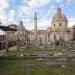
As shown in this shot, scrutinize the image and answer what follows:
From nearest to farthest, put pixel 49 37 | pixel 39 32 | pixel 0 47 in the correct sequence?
1. pixel 0 47
2. pixel 49 37
3. pixel 39 32

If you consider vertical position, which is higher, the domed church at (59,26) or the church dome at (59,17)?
the church dome at (59,17)

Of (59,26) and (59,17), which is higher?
(59,17)

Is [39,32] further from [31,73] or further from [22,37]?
[31,73]

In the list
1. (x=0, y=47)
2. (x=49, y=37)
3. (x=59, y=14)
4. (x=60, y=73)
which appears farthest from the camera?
(x=49, y=37)

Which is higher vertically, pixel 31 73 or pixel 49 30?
pixel 49 30

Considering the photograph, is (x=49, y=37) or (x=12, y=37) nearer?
(x=49, y=37)

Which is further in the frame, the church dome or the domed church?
the domed church

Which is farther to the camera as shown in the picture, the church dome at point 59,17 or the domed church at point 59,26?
the domed church at point 59,26

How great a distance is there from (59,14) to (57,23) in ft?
16.5

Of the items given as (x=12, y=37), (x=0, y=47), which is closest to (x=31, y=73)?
(x=0, y=47)

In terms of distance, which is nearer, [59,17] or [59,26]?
[59,17]

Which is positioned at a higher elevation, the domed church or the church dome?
the church dome

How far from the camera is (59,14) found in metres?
152

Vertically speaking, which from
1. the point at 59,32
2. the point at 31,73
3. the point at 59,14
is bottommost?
the point at 31,73
